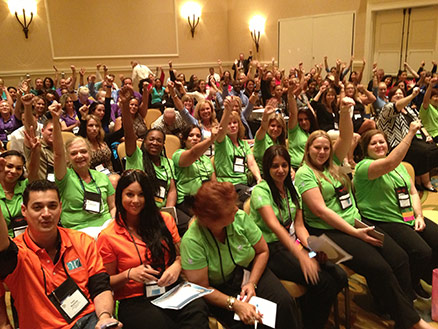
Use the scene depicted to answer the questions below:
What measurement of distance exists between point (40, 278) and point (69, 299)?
0.55 ft

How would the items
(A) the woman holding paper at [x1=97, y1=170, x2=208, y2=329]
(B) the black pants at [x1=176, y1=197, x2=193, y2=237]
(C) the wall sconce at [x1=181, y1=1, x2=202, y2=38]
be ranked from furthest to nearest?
(C) the wall sconce at [x1=181, y1=1, x2=202, y2=38], (B) the black pants at [x1=176, y1=197, x2=193, y2=237], (A) the woman holding paper at [x1=97, y1=170, x2=208, y2=329]

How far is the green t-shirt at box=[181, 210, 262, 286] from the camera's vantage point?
1909 millimetres

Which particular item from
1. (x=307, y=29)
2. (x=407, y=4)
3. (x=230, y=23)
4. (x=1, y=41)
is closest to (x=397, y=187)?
(x=407, y=4)

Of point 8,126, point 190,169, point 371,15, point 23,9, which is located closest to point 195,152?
point 190,169

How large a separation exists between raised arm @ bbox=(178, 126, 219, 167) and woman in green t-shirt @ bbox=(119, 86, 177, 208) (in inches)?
5.6

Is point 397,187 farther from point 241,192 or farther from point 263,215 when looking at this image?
point 241,192

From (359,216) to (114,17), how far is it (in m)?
10.5

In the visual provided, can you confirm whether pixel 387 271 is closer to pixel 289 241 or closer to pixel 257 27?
pixel 289 241

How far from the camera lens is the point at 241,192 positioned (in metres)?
3.45

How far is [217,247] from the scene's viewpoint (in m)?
1.96

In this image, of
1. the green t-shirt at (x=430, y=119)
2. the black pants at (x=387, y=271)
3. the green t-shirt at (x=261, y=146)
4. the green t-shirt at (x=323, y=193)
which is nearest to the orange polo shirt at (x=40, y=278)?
the green t-shirt at (x=323, y=193)

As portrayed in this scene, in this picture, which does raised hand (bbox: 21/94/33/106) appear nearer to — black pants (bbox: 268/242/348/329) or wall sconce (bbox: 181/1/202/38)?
black pants (bbox: 268/242/348/329)

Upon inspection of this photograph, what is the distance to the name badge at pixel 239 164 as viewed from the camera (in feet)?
12.0

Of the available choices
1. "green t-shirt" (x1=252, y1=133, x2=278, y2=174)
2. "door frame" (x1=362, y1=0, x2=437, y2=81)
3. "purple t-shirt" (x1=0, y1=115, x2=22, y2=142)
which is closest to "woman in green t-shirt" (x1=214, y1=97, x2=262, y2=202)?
"green t-shirt" (x1=252, y1=133, x2=278, y2=174)
